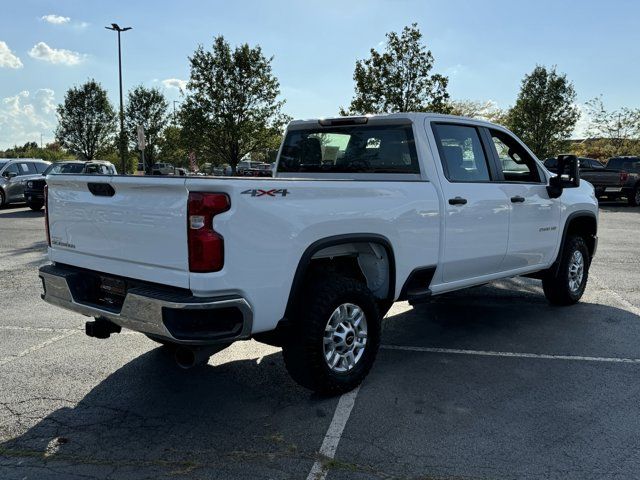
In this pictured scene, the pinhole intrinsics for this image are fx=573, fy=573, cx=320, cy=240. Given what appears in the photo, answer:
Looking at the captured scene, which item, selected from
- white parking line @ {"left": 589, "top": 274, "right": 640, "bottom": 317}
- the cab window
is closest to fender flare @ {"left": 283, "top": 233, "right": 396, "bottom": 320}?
the cab window

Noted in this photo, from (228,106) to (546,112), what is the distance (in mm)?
17789

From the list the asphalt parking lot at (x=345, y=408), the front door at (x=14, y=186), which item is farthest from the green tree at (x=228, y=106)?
the asphalt parking lot at (x=345, y=408)

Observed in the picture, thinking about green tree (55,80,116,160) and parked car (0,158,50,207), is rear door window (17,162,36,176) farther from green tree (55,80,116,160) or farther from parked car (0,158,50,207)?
green tree (55,80,116,160)

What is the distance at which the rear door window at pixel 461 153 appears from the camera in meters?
4.76

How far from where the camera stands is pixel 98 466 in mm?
3059

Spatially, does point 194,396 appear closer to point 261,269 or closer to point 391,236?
point 261,269

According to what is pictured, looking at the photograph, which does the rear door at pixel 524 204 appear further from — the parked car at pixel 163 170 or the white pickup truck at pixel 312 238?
the parked car at pixel 163 170

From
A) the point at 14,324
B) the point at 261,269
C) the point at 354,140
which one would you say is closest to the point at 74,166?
the point at 14,324

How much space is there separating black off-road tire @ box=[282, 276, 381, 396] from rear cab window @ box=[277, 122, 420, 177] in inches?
50.6

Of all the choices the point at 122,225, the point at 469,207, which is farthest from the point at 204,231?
the point at 469,207

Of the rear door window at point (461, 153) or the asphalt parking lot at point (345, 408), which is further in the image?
the rear door window at point (461, 153)

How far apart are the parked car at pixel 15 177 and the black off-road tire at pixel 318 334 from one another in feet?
61.7

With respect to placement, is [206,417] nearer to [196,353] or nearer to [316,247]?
[196,353]

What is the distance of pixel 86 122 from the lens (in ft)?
119
